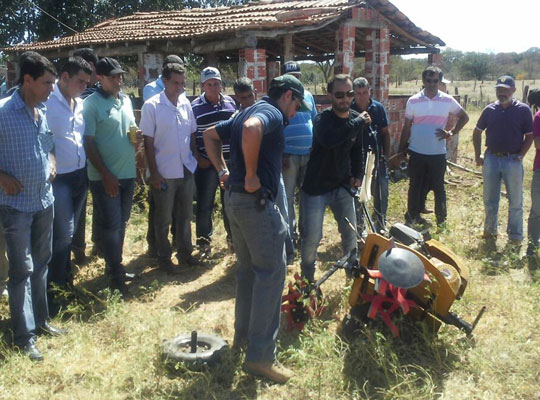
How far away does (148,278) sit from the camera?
5.14m

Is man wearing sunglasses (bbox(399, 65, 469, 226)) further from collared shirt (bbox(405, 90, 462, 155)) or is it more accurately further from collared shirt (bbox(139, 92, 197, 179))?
collared shirt (bbox(139, 92, 197, 179))

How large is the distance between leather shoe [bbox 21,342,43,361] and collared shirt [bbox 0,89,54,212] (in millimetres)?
926

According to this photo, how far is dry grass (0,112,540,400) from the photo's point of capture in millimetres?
3246

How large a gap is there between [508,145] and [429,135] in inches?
36.6

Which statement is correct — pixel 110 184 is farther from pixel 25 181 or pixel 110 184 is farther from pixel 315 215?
pixel 315 215

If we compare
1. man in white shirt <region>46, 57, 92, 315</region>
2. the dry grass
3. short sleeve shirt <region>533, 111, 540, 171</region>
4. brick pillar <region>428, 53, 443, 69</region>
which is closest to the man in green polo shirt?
man in white shirt <region>46, 57, 92, 315</region>

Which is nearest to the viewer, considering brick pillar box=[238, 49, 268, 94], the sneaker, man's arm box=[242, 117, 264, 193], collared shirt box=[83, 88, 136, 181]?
man's arm box=[242, 117, 264, 193]

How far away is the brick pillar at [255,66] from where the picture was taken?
8.57 m

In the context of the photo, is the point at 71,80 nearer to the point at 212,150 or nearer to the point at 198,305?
the point at 212,150

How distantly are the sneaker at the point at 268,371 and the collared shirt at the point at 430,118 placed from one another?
382cm

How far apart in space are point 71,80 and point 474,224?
4991 mm

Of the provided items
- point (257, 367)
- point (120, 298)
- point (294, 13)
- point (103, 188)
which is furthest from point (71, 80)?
point (294, 13)

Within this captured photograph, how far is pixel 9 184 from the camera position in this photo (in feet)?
11.0

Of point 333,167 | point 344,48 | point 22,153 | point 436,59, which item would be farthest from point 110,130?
point 436,59
